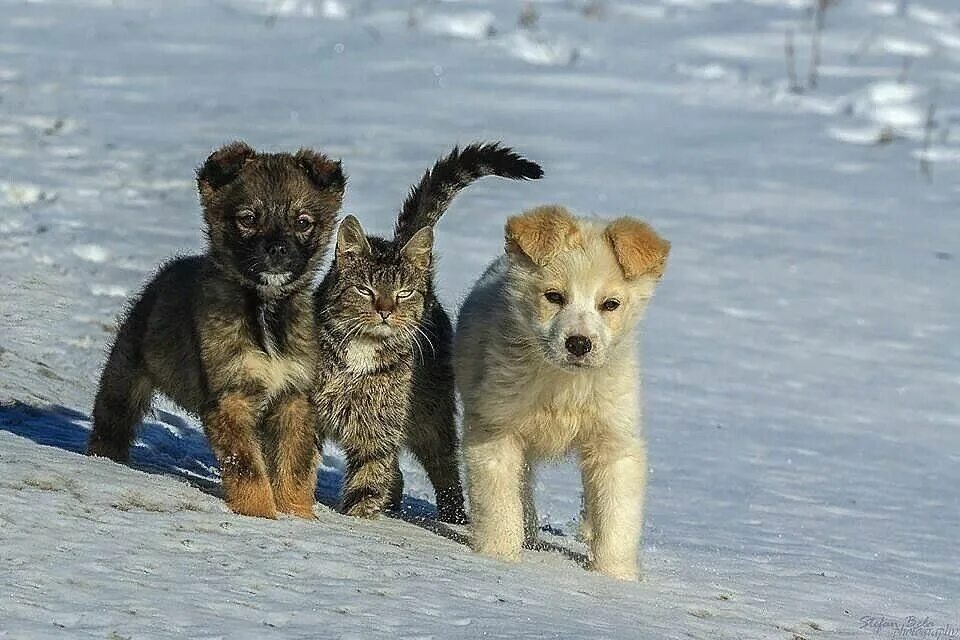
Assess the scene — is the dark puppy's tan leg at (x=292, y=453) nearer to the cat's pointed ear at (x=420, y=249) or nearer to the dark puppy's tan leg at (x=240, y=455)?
the dark puppy's tan leg at (x=240, y=455)

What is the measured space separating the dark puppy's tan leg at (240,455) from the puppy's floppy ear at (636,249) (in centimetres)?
148

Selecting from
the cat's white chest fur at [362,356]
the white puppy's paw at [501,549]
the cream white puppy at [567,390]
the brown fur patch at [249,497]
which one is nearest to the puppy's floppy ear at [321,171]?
the cat's white chest fur at [362,356]

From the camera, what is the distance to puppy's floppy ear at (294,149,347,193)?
628 centimetres

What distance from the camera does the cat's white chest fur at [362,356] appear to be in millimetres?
6336

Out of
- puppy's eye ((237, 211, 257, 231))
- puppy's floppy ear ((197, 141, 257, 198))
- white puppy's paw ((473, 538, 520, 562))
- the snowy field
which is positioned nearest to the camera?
the snowy field

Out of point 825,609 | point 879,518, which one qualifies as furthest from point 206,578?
point 879,518

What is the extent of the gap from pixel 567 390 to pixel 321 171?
1359 mm

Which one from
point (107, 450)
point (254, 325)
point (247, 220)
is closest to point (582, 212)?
point (107, 450)

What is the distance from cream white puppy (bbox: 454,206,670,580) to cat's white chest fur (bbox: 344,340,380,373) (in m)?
0.50

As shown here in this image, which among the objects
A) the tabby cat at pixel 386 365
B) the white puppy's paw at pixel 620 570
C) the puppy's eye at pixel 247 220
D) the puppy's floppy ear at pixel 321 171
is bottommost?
the white puppy's paw at pixel 620 570

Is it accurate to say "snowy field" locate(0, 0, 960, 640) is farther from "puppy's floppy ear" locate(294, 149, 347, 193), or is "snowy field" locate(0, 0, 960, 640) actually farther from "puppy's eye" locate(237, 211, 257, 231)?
"puppy's floppy ear" locate(294, 149, 347, 193)

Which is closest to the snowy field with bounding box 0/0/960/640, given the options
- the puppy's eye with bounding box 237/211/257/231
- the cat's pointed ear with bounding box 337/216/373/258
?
the puppy's eye with bounding box 237/211/257/231

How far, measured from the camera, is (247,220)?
597 cm

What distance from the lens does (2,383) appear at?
7.28 meters
